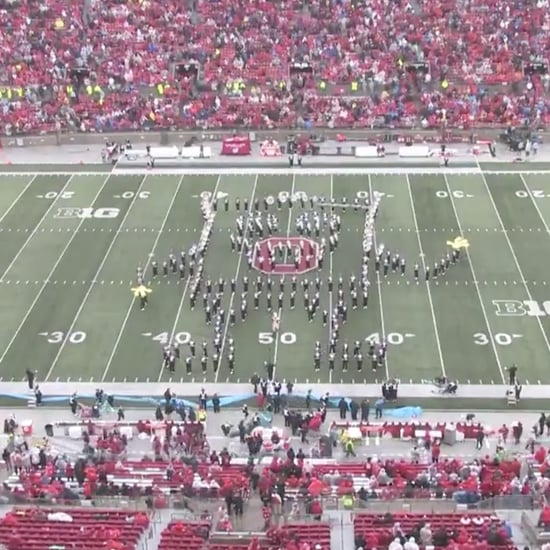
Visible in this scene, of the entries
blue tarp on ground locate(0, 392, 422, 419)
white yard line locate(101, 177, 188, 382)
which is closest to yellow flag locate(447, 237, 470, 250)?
blue tarp on ground locate(0, 392, 422, 419)

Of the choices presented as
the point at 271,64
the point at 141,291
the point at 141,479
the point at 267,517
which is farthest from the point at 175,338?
the point at 271,64

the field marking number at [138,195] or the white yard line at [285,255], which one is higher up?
the field marking number at [138,195]

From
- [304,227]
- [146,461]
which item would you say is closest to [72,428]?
[146,461]

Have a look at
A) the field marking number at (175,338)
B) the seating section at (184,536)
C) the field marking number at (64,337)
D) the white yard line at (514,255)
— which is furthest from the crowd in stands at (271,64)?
the seating section at (184,536)

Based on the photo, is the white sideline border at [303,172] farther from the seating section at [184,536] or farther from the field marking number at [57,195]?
the seating section at [184,536]

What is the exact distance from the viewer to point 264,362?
20.2 metres

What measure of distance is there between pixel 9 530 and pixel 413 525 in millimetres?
5914

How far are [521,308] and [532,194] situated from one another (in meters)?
7.81

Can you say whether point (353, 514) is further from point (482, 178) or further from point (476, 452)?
point (482, 178)

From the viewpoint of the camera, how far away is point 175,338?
→ 69.4 ft

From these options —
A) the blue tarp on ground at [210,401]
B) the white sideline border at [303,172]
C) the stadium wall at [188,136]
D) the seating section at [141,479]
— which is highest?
the stadium wall at [188,136]

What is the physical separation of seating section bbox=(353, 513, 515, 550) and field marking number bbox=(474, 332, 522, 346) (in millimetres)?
6976

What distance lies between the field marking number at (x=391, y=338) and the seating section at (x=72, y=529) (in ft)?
26.0

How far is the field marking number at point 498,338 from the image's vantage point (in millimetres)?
20812
